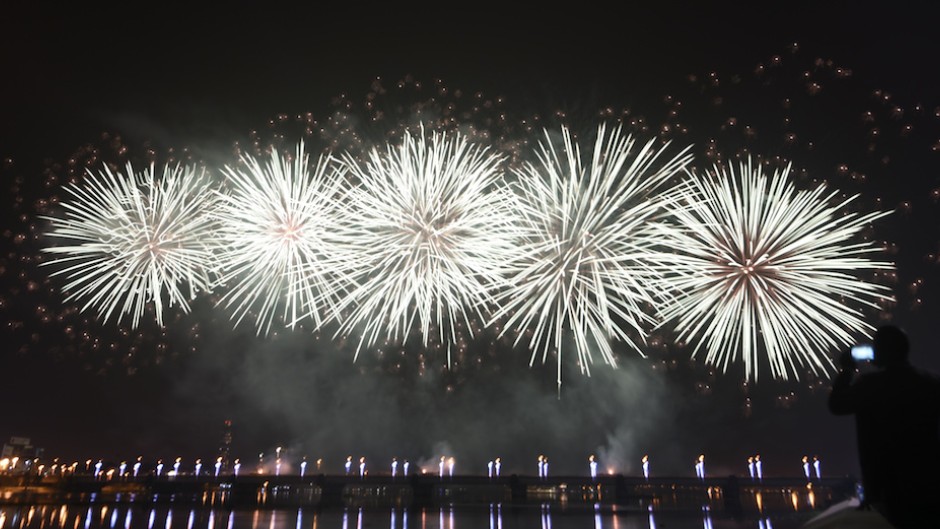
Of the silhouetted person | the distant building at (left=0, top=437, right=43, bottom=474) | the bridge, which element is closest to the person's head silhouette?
the silhouetted person

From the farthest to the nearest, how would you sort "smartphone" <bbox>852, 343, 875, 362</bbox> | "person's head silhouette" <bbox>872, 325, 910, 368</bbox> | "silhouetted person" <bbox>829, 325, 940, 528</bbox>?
1. "smartphone" <bbox>852, 343, 875, 362</bbox>
2. "person's head silhouette" <bbox>872, 325, 910, 368</bbox>
3. "silhouetted person" <bbox>829, 325, 940, 528</bbox>

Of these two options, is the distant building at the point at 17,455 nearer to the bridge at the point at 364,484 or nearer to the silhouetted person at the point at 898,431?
the bridge at the point at 364,484

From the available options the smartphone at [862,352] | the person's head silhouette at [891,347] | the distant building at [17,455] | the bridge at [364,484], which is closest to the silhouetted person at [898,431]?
the person's head silhouette at [891,347]

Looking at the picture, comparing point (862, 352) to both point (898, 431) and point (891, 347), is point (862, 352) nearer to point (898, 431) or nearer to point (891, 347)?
point (891, 347)

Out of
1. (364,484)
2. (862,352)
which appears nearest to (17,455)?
(364,484)

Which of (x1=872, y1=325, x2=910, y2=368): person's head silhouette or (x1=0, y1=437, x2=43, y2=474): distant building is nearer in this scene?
(x1=872, y1=325, x2=910, y2=368): person's head silhouette

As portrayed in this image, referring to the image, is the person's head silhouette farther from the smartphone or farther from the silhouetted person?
the smartphone

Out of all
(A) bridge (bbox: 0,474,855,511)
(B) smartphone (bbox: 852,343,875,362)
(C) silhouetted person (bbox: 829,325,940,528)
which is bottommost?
(A) bridge (bbox: 0,474,855,511)
